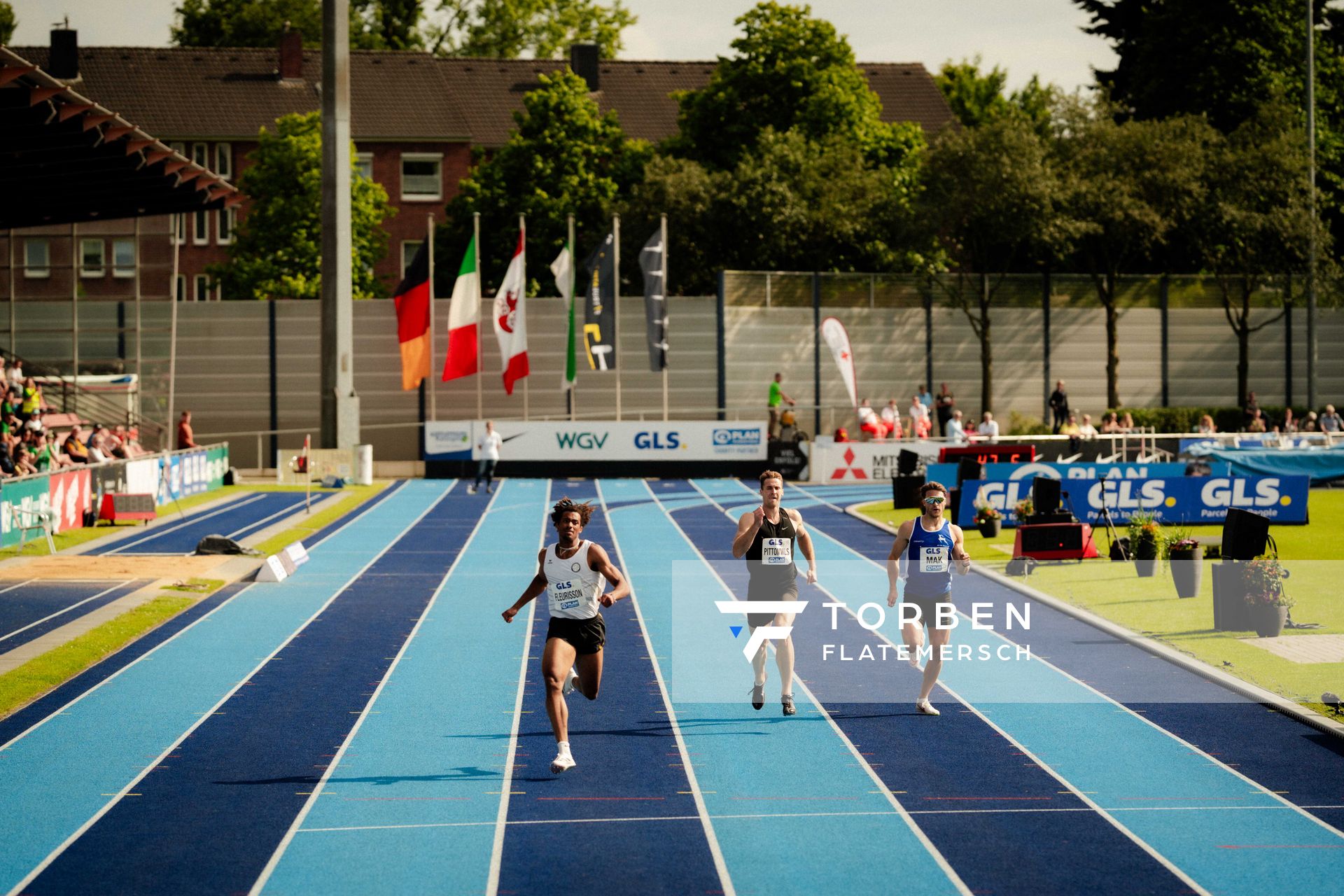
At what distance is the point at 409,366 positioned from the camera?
38.9 metres

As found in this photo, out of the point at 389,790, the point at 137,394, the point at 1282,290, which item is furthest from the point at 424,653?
the point at 1282,290

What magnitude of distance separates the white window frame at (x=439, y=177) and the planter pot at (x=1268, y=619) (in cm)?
5430

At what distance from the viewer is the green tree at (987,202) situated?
4291cm

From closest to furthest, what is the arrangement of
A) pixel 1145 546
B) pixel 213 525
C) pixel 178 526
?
1. pixel 1145 546
2. pixel 178 526
3. pixel 213 525

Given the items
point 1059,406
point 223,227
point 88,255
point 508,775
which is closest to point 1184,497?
point 1059,406

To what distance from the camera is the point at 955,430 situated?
3712 centimetres

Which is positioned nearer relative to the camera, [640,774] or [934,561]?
[640,774]

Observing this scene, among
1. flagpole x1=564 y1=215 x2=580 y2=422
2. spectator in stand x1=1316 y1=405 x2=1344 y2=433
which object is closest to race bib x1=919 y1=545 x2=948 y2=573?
flagpole x1=564 y1=215 x2=580 y2=422

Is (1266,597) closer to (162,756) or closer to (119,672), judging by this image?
(162,756)

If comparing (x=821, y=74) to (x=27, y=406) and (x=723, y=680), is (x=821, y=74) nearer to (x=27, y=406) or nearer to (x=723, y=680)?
(x=27, y=406)

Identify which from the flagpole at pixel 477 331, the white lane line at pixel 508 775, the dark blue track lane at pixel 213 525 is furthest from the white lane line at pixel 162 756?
the flagpole at pixel 477 331

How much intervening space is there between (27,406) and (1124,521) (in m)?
22.3

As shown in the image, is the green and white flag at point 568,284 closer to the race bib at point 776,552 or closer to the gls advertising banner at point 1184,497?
the gls advertising banner at point 1184,497

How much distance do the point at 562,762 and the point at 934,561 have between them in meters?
3.36
